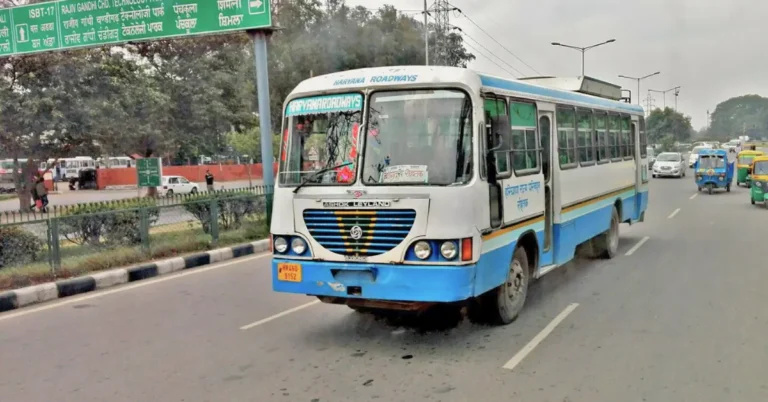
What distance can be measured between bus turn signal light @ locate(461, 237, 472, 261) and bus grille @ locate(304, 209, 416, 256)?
457 mm

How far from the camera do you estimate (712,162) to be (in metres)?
Result: 24.0

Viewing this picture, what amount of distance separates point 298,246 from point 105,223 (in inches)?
228

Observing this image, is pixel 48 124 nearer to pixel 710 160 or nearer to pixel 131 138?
pixel 131 138

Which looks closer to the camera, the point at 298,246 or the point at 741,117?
the point at 298,246

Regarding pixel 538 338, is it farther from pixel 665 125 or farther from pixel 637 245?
pixel 665 125

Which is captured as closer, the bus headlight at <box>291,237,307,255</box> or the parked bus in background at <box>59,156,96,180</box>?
the bus headlight at <box>291,237,307,255</box>

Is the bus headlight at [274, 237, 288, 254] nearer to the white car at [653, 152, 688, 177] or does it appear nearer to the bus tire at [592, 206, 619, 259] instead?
the bus tire at [592, 206, 619, 259]

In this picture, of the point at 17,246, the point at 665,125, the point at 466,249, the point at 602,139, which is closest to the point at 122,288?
the point at 17,246

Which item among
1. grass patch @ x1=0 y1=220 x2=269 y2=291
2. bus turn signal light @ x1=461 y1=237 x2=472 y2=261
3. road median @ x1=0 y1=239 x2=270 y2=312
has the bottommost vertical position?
road median @ x1=0 y1=239 x2=270 y2=312

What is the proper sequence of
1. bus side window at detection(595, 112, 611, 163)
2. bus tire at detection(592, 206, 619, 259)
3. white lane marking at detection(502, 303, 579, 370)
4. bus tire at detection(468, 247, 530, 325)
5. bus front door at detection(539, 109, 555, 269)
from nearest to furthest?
white lane marking at detection(502, 303, 579, 370) < bus tire at detection(468, 247, 530, 325) < bus front door at detection(539, 109, 555, 269) < bus side window at detection(595, 112, 611, 163) < bus tire at detection(592, 206, 619, 259)

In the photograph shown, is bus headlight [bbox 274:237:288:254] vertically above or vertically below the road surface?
above

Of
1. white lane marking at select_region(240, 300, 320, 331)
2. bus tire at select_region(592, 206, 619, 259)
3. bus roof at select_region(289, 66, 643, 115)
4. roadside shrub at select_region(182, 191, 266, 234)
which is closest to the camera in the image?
bus roof at select_region(289, 66, 643, 115)

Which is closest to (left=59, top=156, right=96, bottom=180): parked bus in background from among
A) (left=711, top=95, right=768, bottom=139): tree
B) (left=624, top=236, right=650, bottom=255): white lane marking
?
(left=624, top=236, right=650, bottom=255): white lane marking

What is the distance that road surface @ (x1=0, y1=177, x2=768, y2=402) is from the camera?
182 inches
